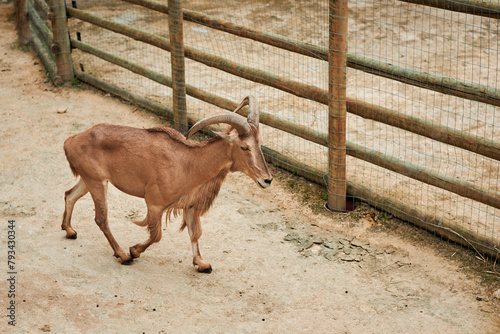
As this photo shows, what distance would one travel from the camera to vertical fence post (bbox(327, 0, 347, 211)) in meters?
6.12

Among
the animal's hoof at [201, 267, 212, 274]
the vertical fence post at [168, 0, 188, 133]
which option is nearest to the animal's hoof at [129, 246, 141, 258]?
the animal's hoof at [201, 267, 212, 274]

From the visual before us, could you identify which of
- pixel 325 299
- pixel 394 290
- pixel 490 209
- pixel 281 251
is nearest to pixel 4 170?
pixel 281 251

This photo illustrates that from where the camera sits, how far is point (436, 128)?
6055 mm

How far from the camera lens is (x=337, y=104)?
21.0 ft

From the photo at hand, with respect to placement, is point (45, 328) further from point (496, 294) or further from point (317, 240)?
point (496, 294)

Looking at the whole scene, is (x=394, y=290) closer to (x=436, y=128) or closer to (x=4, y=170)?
(x=436, y=128)

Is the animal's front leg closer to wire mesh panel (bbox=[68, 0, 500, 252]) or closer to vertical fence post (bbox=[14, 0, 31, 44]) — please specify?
wire mesh panel (bbox=[68, 0, 500, 252])

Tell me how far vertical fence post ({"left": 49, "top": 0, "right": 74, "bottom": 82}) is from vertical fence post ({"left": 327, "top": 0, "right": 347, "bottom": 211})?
523 centimetres

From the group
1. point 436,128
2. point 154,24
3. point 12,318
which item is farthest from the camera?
point 154,24

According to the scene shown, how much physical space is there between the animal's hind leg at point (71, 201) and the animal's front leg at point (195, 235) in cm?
108

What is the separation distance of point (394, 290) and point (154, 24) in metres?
8.75

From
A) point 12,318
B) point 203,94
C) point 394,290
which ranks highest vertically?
point 203,94

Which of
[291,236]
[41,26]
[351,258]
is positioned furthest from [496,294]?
[41,26]

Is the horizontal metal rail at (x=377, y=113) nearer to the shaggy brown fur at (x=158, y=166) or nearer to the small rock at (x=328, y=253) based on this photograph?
the small rock at (x=328, y=253)
